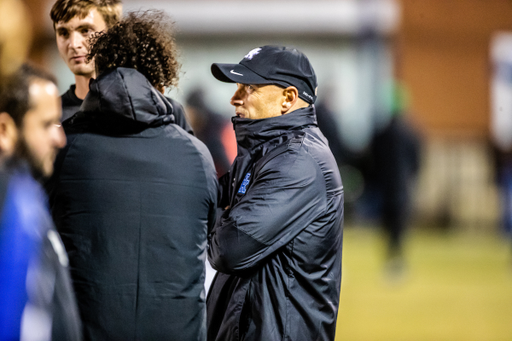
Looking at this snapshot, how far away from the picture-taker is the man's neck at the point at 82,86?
325cm

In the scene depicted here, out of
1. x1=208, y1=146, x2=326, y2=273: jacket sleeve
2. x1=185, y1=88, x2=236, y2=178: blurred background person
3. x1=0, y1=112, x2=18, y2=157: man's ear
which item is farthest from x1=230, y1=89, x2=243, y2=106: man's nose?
x1=185, y1=88, x2=236, y2=178: blurred background person

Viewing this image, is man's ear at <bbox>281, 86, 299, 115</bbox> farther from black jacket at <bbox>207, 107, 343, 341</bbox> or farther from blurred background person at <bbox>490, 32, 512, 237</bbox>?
blurred background person at <bbox>490, 32, 512, 237</bbox>

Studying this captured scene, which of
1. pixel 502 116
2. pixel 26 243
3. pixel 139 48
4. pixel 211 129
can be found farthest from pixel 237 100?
pixel 502 116

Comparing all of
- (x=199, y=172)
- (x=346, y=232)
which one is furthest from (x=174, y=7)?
(x=199, y=172)

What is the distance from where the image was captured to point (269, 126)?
107 inches

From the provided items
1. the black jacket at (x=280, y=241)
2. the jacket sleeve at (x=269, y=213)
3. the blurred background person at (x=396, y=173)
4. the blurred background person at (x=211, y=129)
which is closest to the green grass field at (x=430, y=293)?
the blurred background person at (x=396, y=173)

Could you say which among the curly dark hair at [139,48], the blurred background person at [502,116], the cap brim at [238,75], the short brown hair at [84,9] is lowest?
the blurred background person at [502,116]

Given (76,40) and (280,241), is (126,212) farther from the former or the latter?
(76,40)

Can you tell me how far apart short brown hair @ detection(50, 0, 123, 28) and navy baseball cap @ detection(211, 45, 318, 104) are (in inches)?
29.8

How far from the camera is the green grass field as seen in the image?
6191mm

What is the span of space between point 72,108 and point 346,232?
34.5 feet

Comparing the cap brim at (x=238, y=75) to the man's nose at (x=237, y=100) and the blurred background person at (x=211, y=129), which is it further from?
the blurred background person at (x=211, y=129)

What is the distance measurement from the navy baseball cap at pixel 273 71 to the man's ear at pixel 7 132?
1.01m

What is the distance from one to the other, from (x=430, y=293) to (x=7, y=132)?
6833mm
